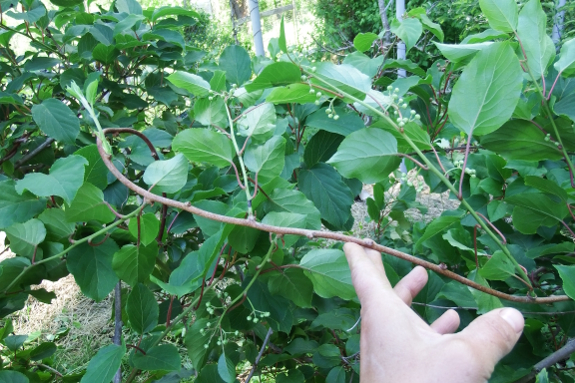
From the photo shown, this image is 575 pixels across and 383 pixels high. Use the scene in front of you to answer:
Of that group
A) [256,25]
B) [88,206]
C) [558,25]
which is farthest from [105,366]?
[558,25]

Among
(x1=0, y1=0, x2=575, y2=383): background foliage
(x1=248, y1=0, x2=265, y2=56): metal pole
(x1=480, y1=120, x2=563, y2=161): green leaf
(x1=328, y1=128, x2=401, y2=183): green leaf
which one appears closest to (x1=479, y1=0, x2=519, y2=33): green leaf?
(x1=0, y1=0, x2=575, y2=383): background foliage

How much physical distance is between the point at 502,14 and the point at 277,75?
28cm

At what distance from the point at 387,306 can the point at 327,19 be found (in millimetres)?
5879

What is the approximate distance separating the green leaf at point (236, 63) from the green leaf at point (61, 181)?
0.27 metres

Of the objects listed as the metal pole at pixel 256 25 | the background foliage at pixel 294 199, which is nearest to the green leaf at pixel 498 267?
the background foliage at pixel 294 199

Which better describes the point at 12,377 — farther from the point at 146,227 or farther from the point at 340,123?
the point at 340,123

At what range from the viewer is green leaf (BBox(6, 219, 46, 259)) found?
17.3 inches

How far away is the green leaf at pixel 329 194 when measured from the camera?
498 millimetres

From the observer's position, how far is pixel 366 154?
1.25 feet

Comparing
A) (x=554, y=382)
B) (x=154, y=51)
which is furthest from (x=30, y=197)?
(x=554, y=382)

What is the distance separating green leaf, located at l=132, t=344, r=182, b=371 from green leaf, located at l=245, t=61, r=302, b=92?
0.99ft

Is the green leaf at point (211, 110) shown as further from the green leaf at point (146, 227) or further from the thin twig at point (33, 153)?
the thin twig at point (33, 153)

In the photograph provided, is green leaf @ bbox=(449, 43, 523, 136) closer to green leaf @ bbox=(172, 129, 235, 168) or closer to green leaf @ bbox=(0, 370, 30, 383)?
green leaf @ bbox=(172, 129, 235, 168)

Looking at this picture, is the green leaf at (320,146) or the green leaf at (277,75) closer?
the green leaf at (277,75)
